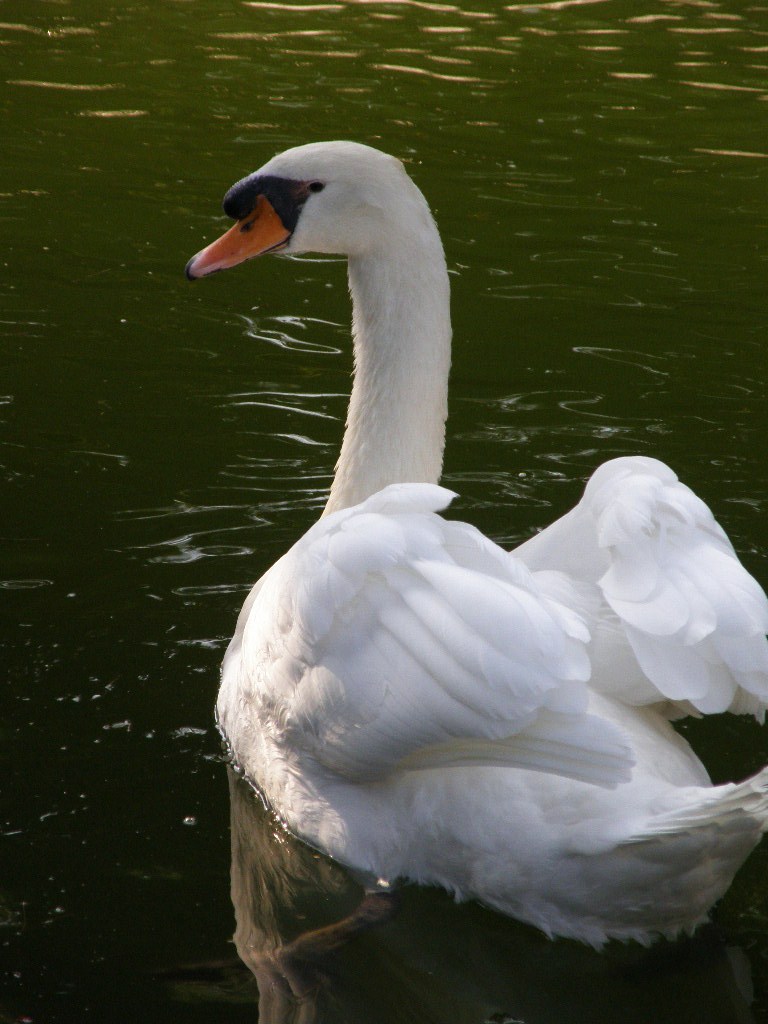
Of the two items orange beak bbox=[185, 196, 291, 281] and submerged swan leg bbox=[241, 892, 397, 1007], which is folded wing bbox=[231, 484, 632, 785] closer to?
submerged swan leg bbox=[241, 892, 397, 1007]

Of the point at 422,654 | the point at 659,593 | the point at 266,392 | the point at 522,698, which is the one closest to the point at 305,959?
the point at 422,654

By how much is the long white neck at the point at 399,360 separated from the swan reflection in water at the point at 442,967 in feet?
4.31

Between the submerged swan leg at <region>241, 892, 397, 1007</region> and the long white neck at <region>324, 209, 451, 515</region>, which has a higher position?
the long white neck at <region>324, 209, 451, 515</region>

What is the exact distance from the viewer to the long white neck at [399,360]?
4516 millimetres

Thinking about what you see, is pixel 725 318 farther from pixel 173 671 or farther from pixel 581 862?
pixel 581 862

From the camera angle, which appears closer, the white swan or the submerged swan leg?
the white swan

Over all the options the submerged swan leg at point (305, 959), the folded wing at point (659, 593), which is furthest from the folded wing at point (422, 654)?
the submerged swan leg at point (305, 959)

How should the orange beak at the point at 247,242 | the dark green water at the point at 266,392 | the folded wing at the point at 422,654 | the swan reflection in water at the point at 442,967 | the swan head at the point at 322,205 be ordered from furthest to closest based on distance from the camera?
the orange beak at the point at 247,242
the swan head at the point at 322,205
the dark green water at the point at 266,392
the swan reflection in water at the point at 442,967
the folded wing at the point at 422,654

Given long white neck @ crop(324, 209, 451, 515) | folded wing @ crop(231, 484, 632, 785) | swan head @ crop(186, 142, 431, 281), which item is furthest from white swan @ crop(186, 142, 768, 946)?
swan head @ crop(186, 142, 431, 281)

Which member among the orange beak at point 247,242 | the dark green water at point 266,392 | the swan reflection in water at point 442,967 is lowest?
the swan reflection in water at point 442,967

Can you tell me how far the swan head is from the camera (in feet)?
14.7

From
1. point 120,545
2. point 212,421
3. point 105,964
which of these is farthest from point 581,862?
point 212,421

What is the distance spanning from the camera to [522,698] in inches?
123

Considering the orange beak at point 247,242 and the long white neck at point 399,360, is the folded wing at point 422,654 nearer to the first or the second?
the long white neck at point 399,360
